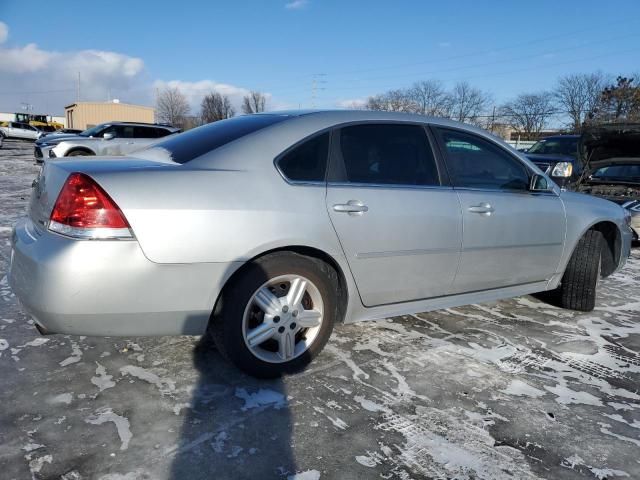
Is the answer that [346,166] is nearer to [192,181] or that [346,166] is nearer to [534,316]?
[192,181]

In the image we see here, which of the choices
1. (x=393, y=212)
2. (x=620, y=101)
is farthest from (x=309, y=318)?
(x=620, y=101)

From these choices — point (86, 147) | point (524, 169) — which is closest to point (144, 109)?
point (86, 147)

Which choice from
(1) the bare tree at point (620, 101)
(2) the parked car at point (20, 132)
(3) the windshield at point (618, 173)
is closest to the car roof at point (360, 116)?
(3) the windshield at point (618, 173)

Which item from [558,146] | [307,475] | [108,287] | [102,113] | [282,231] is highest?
[102,113]

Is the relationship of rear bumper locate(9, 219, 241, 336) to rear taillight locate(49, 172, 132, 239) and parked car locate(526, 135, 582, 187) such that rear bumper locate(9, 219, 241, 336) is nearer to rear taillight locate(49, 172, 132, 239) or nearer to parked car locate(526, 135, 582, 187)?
rear taillight locate(49, 172, 132, 239)

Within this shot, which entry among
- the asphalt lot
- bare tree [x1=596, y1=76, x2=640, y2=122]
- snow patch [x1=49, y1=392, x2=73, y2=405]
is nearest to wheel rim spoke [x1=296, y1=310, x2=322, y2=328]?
the asphalt lot

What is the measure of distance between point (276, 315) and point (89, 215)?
106 cm

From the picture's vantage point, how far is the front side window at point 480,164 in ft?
10.9

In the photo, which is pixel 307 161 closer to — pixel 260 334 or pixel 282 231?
pixel 282 231

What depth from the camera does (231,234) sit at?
238 centimetres

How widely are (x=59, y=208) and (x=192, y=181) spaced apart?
Result: 24.3 inches

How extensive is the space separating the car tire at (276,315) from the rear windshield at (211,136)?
0.71 meters

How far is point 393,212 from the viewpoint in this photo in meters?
2.88

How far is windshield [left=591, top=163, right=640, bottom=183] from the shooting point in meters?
7.88
